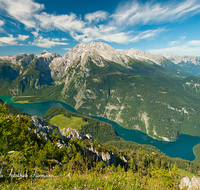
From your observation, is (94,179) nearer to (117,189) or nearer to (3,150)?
(117,189)

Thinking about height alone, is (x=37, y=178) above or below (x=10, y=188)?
below

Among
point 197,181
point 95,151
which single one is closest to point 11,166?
point 197,181

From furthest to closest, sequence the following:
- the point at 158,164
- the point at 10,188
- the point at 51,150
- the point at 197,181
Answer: the point at 158,164
the point at 51,150
the point at 197,181
the point at 10,188

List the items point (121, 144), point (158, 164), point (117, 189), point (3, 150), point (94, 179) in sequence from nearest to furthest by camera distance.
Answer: point (117, 189) < point (94, 179) < point (3, 150) < point (158, 164) < point (121, 144)

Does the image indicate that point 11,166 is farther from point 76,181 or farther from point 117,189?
point 117,189

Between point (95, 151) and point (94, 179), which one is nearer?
point (94, 179)

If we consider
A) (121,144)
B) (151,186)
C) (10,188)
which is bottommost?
(121,144)

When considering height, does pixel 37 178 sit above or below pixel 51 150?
above

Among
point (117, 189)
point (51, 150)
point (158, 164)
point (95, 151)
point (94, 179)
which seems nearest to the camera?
point (117, 189)

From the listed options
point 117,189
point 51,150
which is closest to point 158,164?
point 51,150
